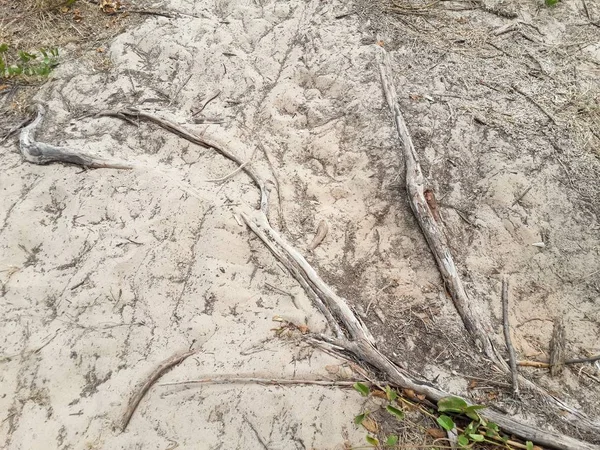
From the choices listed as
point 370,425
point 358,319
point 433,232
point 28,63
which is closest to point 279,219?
point 358,319

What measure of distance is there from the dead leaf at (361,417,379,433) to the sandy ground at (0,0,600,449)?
1.4 inches

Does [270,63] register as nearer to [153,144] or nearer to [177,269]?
[153,144]

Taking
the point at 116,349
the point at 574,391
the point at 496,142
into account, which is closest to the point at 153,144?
the point at 116,349

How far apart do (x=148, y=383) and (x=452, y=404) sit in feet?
4.23

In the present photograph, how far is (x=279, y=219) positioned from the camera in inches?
107

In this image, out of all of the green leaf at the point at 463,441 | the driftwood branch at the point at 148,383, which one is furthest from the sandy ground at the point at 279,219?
the green leaf at the point at 463,441

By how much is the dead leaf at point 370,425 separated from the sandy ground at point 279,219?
4cm

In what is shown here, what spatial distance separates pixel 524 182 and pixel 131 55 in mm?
2868

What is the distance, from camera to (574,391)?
2.19 metres

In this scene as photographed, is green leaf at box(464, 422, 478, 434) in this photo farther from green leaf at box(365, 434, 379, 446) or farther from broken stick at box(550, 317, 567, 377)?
broken stick at box(550, 317, 567, 377)

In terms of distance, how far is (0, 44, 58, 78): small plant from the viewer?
11.1ft

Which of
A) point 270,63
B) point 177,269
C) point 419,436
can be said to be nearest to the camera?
point 419,436

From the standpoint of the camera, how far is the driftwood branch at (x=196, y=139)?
9.21ft

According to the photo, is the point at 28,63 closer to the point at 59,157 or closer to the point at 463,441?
the point at 59,157
